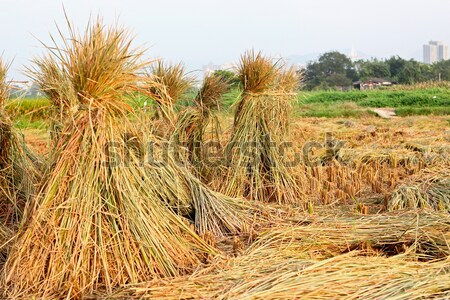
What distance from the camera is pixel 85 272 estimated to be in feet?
10.7

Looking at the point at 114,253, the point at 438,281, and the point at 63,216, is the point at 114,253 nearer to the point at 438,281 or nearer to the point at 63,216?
the point at 63,216

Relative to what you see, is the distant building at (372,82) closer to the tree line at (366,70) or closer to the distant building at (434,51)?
the tree line at (366,70)

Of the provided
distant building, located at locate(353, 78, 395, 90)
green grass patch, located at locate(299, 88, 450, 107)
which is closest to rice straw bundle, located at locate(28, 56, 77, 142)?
green grass patch, located at locate(299, 88, 450, 107)

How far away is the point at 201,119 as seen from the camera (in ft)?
19.5

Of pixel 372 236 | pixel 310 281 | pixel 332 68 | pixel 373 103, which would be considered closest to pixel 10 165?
pixel 310 281

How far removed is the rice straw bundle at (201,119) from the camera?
5875mm

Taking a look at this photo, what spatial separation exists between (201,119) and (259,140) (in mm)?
705

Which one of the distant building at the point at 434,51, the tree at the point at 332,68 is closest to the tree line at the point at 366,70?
Answer: the tree at the point at 332,68

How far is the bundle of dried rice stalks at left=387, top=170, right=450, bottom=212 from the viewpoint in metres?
4.97

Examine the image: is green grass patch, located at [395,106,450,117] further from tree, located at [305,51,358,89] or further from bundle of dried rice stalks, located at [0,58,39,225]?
tree, located at [305,51,358,89]

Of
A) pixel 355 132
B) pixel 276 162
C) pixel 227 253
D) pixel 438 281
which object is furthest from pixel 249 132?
pixel 355 132

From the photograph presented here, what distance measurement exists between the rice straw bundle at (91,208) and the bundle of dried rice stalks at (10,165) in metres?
1.14

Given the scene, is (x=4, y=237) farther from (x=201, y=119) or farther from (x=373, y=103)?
(x=373, y=103)

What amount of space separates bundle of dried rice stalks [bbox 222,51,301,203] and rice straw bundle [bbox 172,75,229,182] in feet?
0.88
